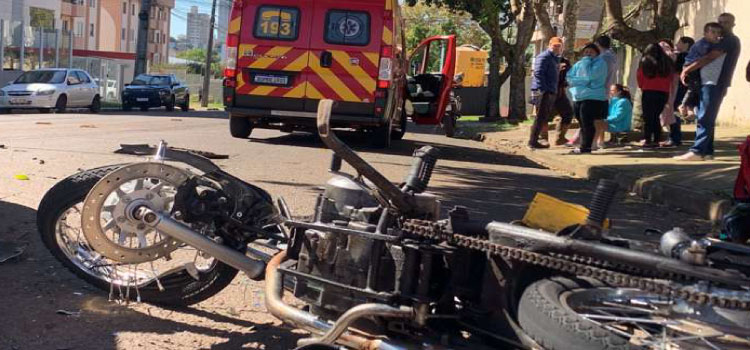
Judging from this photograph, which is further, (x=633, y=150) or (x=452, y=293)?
(x=633, y=150)

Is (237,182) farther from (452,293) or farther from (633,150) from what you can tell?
(633,150)

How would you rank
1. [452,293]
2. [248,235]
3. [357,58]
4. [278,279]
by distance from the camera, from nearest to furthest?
[452,293] < [278,279] < [248,235] < [357,58]

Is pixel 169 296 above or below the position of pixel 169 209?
below

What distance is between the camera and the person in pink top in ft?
43.3

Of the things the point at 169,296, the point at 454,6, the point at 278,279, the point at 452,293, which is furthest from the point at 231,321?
the point at 454,6

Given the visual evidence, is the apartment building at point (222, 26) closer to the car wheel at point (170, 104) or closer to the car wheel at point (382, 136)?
the car wheel at point (170, 104)

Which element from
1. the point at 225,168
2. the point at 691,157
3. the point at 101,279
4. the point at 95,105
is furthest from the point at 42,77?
the point at 101,279

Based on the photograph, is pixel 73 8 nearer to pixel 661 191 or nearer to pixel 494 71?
pixel 494 71

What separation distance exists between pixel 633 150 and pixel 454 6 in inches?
588

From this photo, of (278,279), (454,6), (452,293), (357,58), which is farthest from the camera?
(454,6)

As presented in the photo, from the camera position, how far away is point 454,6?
27938 mm

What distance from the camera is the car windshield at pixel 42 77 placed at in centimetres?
2809

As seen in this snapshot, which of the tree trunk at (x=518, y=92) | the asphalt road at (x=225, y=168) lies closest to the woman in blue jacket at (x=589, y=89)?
the asphalt road at (x=225, y=168)

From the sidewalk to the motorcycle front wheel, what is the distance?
5.80m
